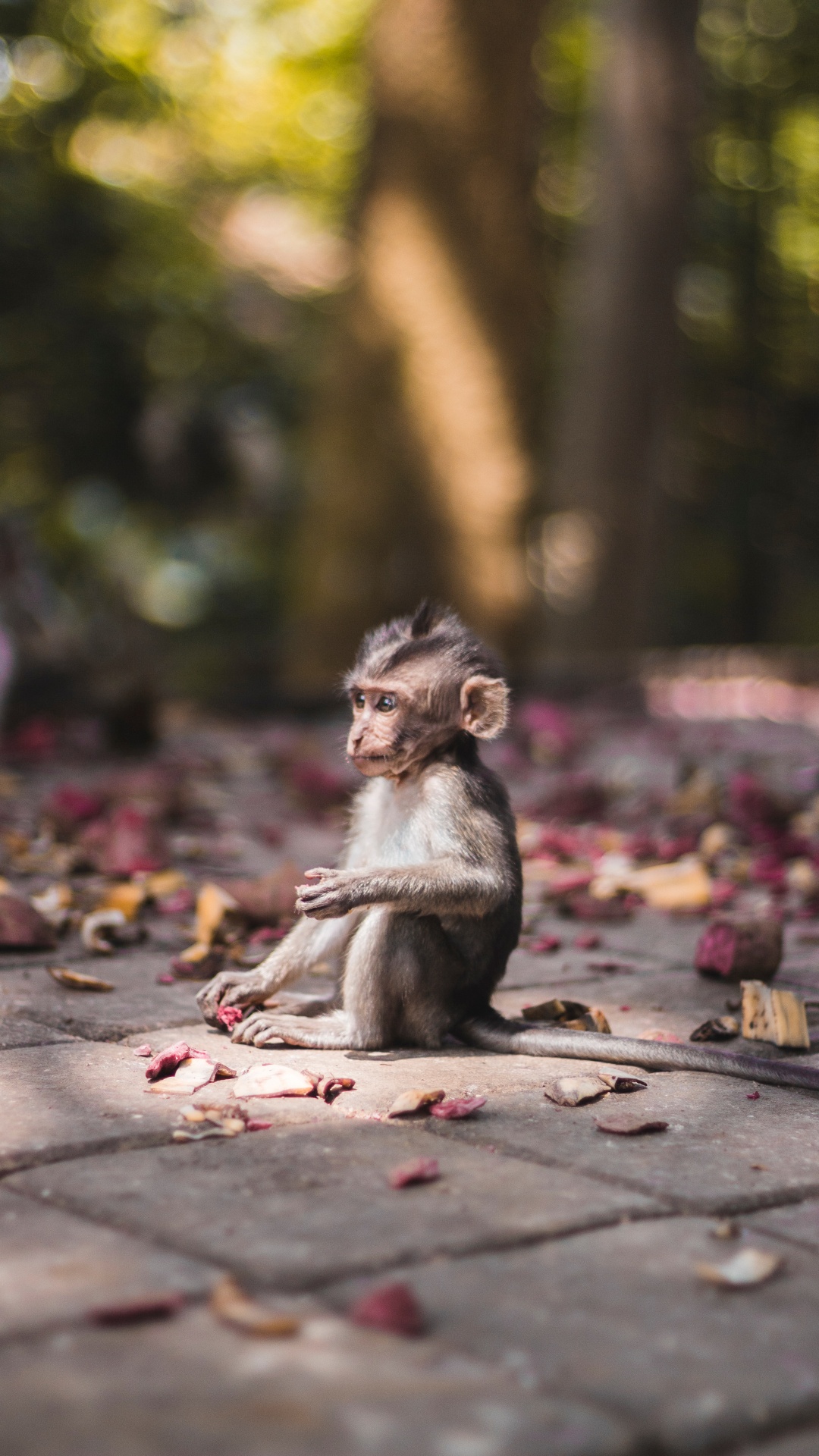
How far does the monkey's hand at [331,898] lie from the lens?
10.5 feet

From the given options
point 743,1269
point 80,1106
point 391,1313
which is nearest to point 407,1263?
point 391,1313

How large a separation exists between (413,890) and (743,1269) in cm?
132

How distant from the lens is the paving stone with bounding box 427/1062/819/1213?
2406mm

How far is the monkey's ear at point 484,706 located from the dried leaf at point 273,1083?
2.89ft

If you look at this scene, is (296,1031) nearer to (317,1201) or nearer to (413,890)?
(413,890)

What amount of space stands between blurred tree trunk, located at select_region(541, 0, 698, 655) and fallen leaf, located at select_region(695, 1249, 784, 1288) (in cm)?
1163

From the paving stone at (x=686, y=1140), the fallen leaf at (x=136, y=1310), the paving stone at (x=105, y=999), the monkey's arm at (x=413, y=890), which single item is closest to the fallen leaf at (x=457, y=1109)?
the paving stone at (x=686, y=1140)

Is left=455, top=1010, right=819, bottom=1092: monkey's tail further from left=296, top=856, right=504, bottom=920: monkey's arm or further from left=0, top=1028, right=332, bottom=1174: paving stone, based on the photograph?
left=0, top=1028, right=332, bottom=1174: paving stone

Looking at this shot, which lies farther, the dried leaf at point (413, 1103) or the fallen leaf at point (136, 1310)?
the dried leaf at point (413, 1103)

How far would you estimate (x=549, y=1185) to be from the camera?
2369 millimetres

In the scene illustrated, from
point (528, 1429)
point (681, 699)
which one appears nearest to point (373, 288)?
point (681, 699)

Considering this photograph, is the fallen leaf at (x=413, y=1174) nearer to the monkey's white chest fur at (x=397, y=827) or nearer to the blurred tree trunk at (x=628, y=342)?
the monkey's white chest fur at (x=397, y=827)

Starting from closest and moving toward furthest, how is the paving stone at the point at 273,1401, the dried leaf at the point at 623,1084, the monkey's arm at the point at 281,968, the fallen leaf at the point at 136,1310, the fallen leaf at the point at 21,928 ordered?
the paving stone at the point at 273,1401 → the fallen leaf at the point at 136,1310 → the dried leaf at the point at 623,1084 → the monkey's arm at the point at 281,968 → the fallen leaf at the point at 21,928

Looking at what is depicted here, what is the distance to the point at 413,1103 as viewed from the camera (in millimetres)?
2762
